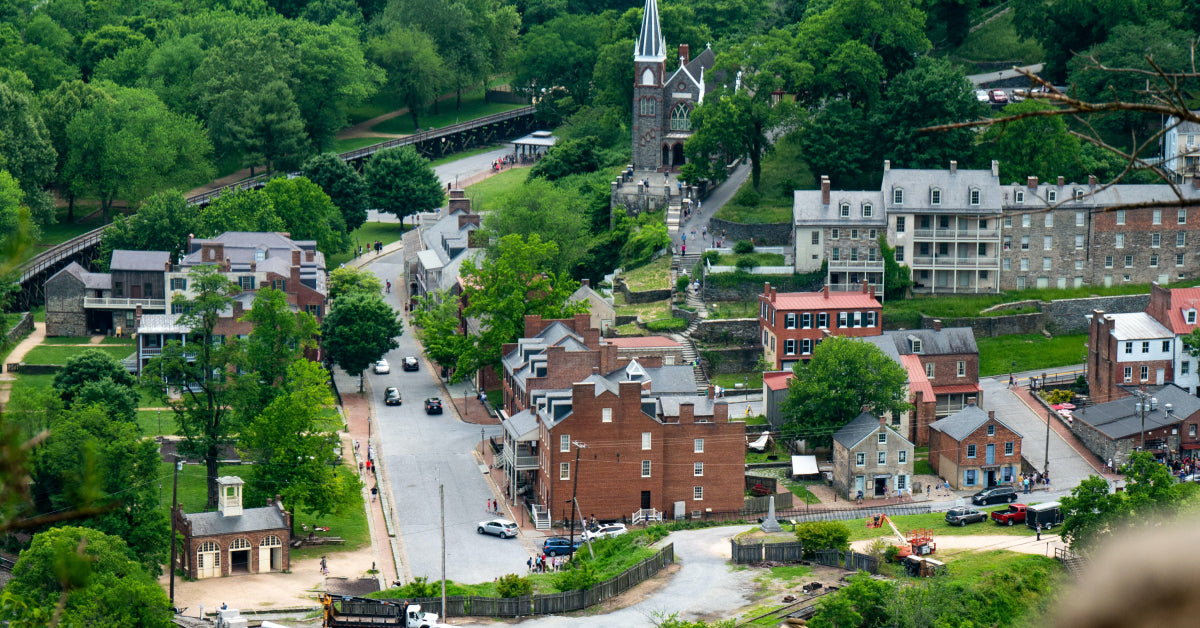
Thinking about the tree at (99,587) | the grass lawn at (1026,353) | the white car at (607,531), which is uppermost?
the grass lawn at (1026,353)

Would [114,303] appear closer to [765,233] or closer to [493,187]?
[493,187]

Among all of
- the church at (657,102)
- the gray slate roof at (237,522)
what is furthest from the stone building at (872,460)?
the church at (657,102)

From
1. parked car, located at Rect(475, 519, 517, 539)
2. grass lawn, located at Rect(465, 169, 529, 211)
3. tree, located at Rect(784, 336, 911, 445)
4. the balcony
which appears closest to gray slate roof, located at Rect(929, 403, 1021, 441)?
tree, located at Rect(784, 336, 911, 445)

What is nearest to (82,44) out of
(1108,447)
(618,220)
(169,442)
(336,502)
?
(618,220)

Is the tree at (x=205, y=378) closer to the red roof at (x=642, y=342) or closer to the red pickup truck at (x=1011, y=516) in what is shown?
the red roof at (x=642, y=342)

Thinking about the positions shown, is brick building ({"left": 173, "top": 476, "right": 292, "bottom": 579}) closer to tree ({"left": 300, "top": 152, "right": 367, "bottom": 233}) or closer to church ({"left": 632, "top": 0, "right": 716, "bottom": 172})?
church ({"left": 632, "top": 0, "right": 716, "bottom": 172})

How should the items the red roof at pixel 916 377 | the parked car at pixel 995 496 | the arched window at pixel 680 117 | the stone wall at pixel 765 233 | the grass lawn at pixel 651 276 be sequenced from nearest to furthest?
1. the parked car at pixel 995 496
2. the red roof at pixel 916 377
3. the grass lawn at pixel 651 276
4. the stone wall at pixel 765 233
5. the arched window at pixel 680 117

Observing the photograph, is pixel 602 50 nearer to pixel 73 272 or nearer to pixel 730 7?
pixel 730 7
